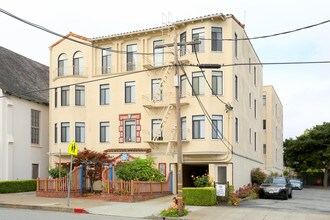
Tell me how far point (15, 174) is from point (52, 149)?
3218 millimetres

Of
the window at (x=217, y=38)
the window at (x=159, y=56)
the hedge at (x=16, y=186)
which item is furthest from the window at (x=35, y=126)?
the window at (x=217, y=38)

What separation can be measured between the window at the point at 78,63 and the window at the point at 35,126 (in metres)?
5.50

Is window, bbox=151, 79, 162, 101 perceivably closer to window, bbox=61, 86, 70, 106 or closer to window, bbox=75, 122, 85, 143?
window, bbox=75, 122, 85, 143

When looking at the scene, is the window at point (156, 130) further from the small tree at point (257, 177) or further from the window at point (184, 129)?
the small tree at point (257, 177)

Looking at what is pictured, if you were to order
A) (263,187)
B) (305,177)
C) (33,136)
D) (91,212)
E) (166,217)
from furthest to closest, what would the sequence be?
(305,177) → (33,136) → (263,187) → (91,212) → (166,217)

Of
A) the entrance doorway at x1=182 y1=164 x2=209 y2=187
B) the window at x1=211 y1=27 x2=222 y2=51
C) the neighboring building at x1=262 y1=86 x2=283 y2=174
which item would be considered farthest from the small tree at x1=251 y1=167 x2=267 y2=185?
the neighboring building at x1=262 y1=86 x2=283 y2=174

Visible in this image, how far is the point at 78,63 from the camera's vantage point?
1351 inches

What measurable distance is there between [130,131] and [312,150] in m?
36.0

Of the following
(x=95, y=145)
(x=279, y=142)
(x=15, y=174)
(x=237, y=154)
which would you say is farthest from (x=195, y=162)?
(x=279, y=142)

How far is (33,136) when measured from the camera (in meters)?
Answer: 36.8

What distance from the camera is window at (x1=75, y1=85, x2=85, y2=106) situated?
33.9m

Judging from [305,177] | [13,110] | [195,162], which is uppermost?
[13,110]

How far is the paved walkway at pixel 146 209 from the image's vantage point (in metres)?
19.4

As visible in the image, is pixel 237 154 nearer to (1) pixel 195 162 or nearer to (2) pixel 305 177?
(1) pixel 195 162
